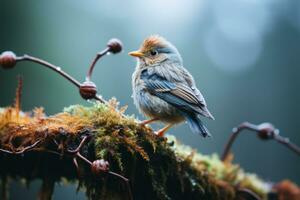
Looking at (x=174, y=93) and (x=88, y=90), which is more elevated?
(x=174, y=93)

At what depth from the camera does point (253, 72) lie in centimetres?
1847

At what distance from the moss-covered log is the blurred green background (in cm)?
771

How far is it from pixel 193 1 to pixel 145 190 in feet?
53.3

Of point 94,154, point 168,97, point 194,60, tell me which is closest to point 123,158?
point 94,154

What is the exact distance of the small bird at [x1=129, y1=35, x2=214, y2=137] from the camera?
3848 millimetres

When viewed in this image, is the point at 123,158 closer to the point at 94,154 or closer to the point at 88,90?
the point at 94,154

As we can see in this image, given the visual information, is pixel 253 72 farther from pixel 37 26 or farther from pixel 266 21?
pixel 37 26

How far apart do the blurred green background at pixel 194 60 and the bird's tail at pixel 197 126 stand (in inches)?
291

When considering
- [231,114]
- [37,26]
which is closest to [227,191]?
[37,26]

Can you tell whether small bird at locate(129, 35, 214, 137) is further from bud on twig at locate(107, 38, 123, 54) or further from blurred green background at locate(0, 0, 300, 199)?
blurred green background at locate(0, 0, 300, 199)

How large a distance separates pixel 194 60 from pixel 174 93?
42.5 feet

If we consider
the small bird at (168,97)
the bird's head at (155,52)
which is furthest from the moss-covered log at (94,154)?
the bird's head at (155,52)

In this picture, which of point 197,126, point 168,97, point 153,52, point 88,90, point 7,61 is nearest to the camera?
point 7,61

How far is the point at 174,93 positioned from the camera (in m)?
3.98
